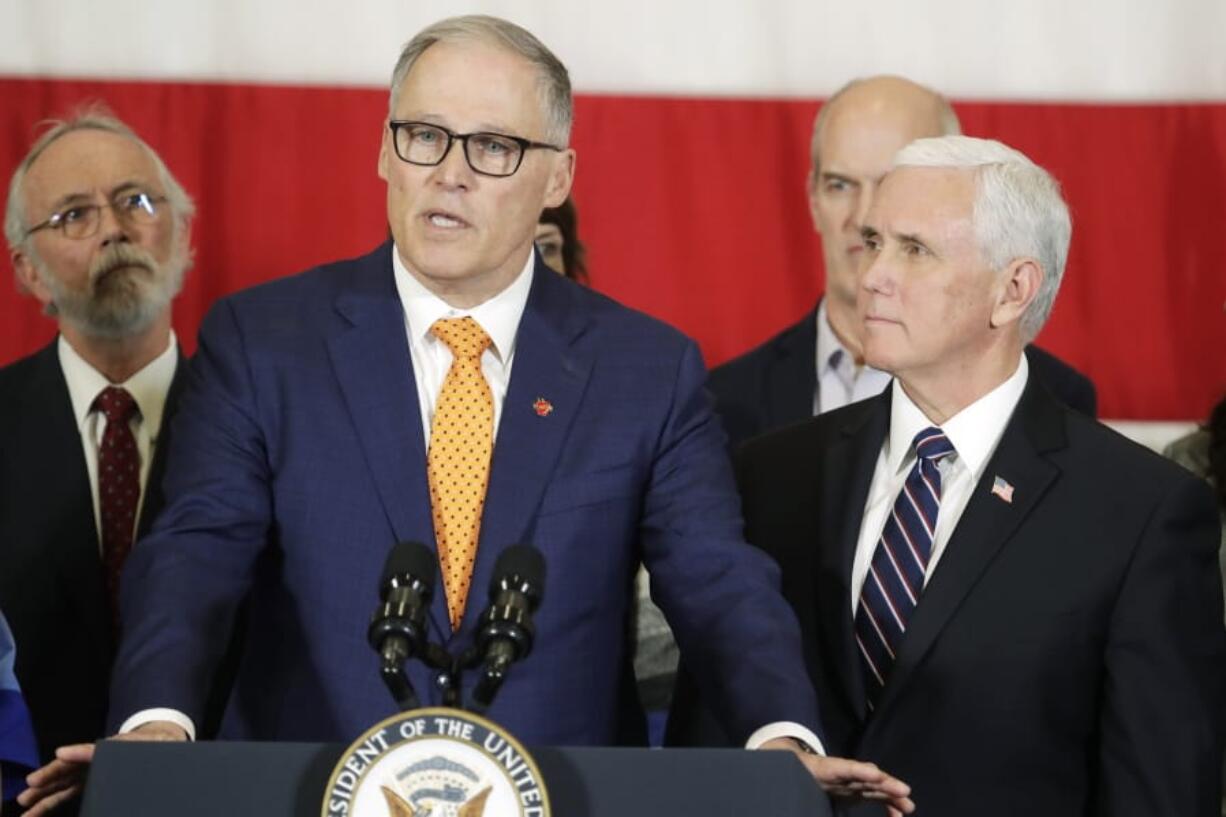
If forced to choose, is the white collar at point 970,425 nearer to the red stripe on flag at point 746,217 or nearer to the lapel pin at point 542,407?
the lapel pin at point 542,407

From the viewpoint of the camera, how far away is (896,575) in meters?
2.90

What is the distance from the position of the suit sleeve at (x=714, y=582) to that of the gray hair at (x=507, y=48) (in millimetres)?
365

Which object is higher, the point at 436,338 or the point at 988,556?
the point at 436,338

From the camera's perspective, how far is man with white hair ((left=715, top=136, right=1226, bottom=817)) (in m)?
2.79

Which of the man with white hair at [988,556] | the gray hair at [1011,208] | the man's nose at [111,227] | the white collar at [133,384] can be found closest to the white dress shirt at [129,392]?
the white collar at [133,384]

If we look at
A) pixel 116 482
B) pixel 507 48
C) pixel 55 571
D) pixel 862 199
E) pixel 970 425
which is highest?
pixel 507 48

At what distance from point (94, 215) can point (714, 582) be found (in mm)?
1850

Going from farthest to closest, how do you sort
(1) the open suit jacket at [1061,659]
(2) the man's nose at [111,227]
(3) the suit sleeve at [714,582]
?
(2) the man's nose at [111,227] → (1) the open suit jacket at [1061,659] → (3) the suit sleeve at [714,582]

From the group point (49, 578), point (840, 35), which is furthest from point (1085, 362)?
point (49, 578)

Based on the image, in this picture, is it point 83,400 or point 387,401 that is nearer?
point 387,401

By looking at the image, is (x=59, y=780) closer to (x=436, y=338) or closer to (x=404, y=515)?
(x=404, y=515)

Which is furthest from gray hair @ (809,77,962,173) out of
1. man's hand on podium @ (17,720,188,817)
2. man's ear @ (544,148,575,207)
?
man's hand on podium @ (17,720,188,817)

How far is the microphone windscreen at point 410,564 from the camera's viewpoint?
6.52 ft

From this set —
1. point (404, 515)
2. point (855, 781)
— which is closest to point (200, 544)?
point (404, 515)
